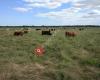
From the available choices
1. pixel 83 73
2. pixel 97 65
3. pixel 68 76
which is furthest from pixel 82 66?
pixel 68 76

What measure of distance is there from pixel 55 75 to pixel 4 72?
1.64 m

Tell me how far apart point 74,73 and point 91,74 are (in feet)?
1.79

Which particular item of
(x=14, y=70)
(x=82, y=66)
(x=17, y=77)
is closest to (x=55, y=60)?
(x=82, y=66)

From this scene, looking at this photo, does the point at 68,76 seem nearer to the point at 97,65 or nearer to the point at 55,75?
the point at 55,75

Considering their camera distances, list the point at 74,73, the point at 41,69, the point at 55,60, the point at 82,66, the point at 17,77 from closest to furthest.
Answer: the point at 17,77
the point at 74,73
the point at 41,69
the point at 82,66
the point at 55,60

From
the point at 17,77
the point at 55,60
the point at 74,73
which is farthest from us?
the point at 55,60

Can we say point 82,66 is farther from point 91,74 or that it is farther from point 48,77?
point 48,77

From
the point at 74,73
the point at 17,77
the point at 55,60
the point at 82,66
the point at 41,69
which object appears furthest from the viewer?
the point at 55,60

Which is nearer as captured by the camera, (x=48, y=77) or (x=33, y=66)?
(x=48, y=77)

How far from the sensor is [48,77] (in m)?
7.45

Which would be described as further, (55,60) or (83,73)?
(55,60)

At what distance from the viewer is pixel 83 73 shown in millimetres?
7941

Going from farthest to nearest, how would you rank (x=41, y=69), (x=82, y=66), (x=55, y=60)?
(x=55, y=60) < (x=82, y=66) < (x=41, y=69)

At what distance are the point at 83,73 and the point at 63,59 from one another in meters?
2.66
